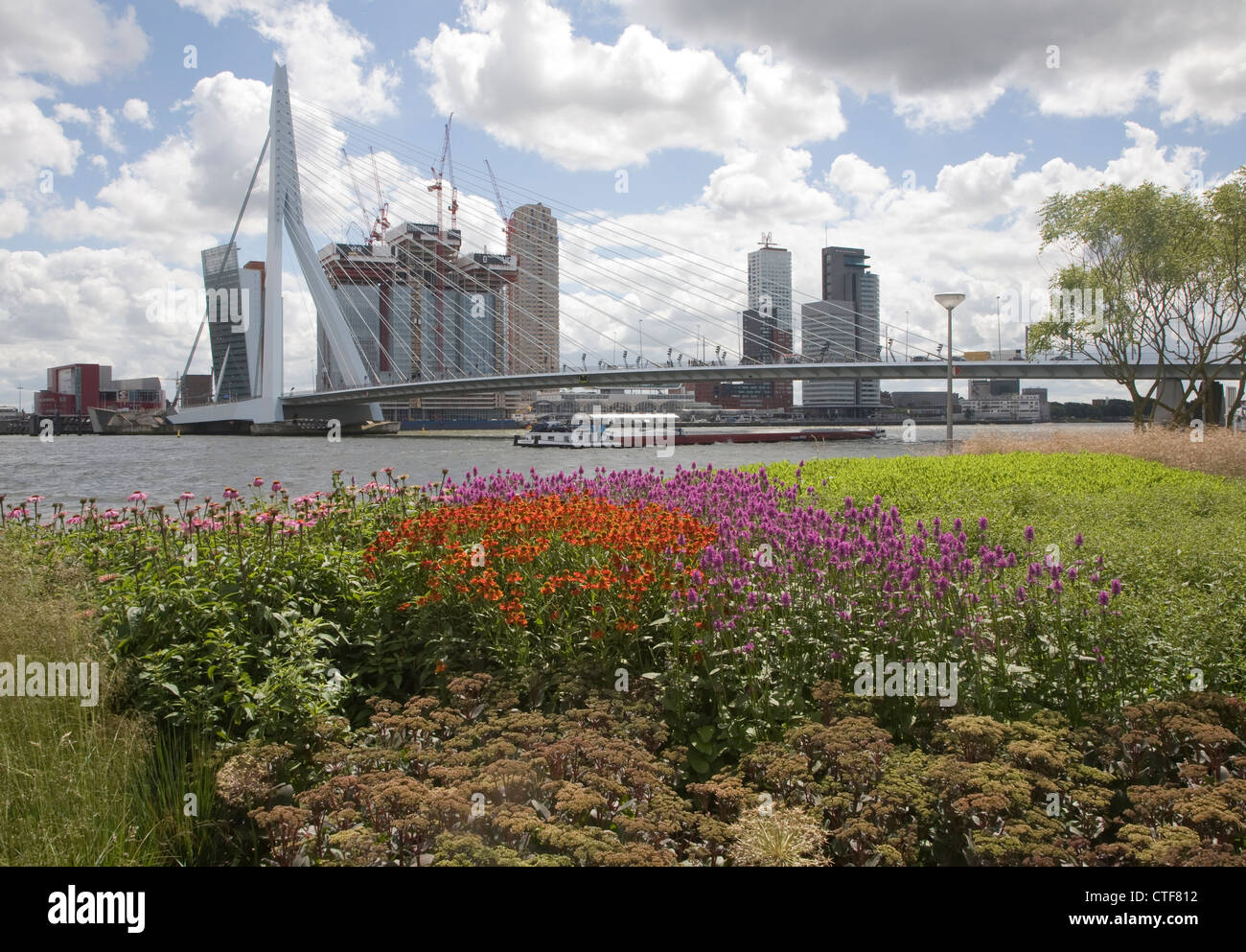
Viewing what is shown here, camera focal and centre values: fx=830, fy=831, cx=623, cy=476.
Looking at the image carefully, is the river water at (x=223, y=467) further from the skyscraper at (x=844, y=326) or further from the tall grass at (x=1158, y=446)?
the skyscraper at (x=844, y=326)

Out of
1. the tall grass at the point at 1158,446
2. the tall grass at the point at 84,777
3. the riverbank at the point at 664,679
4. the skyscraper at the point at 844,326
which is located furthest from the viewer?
the skyscraper at the point at 844,326

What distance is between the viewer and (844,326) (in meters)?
51.1

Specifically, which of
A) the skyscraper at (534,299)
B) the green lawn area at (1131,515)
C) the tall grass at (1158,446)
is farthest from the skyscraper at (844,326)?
the green lawn area at (1131,515)

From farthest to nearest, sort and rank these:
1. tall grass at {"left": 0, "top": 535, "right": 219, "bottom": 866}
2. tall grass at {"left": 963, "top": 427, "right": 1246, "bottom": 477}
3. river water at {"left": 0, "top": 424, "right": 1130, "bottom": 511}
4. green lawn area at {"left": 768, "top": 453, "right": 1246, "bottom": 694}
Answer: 1. river water at {"left": 0, "top": 424, "right": 1130, "bottom": 511}
2. tall grass at {"left": 963, "top": 427, "right": 1246, "bottom": 477}
3. green lawn area at {"left": 768, "top": 453, "right": 1246, "bottom": 694}
4. tall grass at {"left": 0, "top": 535, "right": 219, "bottom": 866}

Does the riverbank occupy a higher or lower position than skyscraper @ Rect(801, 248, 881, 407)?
lower

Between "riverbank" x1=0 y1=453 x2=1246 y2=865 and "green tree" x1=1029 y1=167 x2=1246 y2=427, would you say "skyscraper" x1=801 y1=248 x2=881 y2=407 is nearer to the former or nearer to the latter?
"green tree" x1=1029 y1=167 x2=1246 y2=427

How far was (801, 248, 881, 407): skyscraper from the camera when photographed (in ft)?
152

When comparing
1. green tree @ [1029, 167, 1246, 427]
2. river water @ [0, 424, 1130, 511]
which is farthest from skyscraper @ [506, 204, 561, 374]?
green tree @ [1029, 167, 1246, 427]

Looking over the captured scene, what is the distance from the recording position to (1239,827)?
2.59 m

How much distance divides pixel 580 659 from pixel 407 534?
6.03 feet

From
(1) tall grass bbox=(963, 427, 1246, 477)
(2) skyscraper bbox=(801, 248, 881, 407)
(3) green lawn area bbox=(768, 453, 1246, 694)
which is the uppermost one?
(2) skyscraper bbox=(801, 248, 881, 407)

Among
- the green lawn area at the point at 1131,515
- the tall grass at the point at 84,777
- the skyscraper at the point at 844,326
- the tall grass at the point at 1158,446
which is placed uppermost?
the skyscraper at the point at 844,326

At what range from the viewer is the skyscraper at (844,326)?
152 feet

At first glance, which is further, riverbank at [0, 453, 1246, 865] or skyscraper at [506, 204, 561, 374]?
skyscraper at [506, 204, 561, 374]
